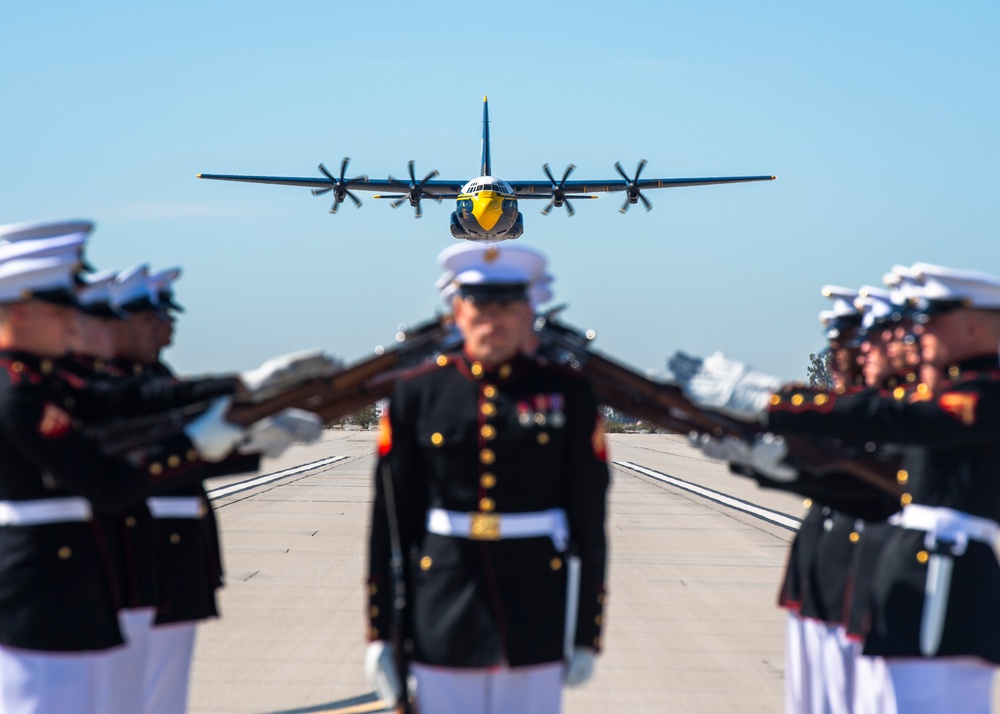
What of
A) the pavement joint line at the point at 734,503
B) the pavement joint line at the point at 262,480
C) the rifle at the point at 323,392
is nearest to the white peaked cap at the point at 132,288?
the rifle at the point at 323,392

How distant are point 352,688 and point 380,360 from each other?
3217 millimetres

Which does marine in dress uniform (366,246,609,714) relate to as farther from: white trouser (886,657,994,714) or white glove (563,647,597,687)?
white trouser (886,657,994,714)

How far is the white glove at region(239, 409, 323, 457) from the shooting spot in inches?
169

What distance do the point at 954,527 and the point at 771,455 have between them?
68cm

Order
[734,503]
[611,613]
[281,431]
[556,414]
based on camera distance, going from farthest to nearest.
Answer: [734,503], [611,613], [281,431], [556,414]

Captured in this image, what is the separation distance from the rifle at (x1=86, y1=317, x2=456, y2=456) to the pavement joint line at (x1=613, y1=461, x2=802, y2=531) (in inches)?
347

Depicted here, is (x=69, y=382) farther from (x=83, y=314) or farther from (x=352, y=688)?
(x=352, y=688)

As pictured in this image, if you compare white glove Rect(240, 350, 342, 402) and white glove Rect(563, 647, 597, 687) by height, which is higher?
white glove Rect(240, 350, 342, 402)

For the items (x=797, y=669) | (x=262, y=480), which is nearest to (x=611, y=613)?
(x=797, y=669)

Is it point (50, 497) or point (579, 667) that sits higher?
point (50, 497)

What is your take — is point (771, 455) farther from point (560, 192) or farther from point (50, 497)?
point (560, 192)

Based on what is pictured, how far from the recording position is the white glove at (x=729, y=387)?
4465 mm

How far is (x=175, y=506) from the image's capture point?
5445 millimetres

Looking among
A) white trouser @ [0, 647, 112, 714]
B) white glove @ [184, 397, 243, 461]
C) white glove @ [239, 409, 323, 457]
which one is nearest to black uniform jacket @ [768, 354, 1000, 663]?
white glove @ [239, 409, 323, 457]
